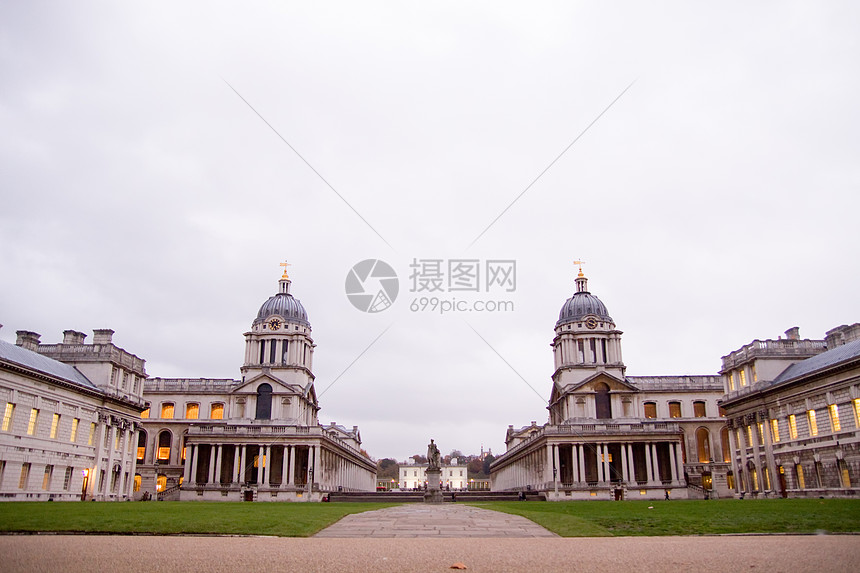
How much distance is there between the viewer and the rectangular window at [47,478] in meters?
46.8

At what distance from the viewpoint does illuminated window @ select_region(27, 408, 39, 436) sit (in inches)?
1784

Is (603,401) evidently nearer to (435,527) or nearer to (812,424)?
(812,424)

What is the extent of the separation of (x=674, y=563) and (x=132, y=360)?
2372 inches

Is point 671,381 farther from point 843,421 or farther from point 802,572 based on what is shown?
point 802,572

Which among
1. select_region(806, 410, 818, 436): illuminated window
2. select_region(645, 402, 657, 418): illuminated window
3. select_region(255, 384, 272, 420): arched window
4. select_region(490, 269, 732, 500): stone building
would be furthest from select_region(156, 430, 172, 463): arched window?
select_region(806, 410, 818, 436): illuminated window

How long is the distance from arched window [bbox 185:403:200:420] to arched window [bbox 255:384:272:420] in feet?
37.2

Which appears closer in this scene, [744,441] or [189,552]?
[189,552]

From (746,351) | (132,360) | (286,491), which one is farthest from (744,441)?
(132,360)

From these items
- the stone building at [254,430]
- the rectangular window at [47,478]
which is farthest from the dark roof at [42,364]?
the stone building at [254,430]

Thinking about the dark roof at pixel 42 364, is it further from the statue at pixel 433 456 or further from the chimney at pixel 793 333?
the chimney at pixel 793 333

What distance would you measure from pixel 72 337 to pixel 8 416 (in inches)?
685

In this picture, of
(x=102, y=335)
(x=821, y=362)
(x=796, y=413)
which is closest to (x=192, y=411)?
(x=102, y=335)

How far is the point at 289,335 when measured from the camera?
8169 centimetres

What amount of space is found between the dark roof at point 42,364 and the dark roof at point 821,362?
57797 mm
